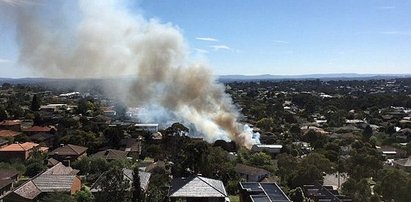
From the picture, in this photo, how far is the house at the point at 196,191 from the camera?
71.5 feet

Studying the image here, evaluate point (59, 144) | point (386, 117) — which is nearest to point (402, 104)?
point (386, 117)

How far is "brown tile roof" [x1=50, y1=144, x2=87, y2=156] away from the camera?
3711cm

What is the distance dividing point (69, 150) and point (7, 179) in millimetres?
9562

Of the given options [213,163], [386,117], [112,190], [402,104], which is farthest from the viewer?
[402,104]

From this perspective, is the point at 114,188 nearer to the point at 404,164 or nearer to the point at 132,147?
the point at 132,147

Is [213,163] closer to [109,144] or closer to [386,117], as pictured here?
[109,144]

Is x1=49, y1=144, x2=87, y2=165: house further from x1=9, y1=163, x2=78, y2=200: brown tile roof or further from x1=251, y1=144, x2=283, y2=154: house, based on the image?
x1=251, y1=144, x2=283, y2=154: house

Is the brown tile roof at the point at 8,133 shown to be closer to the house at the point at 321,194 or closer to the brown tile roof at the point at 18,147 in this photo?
the brown tile roof at the point at 18,147

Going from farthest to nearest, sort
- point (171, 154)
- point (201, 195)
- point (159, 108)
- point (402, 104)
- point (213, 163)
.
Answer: point (402, 104)
point (159, 108)
point (171, 154)
point (213, 163)
point (201, 195)

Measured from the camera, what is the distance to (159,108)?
62.7 m

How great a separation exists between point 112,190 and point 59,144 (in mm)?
25740

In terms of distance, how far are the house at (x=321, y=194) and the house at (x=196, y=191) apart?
5.33m

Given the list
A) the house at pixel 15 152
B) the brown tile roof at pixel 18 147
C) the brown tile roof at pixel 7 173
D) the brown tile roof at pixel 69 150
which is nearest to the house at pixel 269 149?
the brown tile roof at pixel 69 150

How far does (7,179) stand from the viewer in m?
28.1
